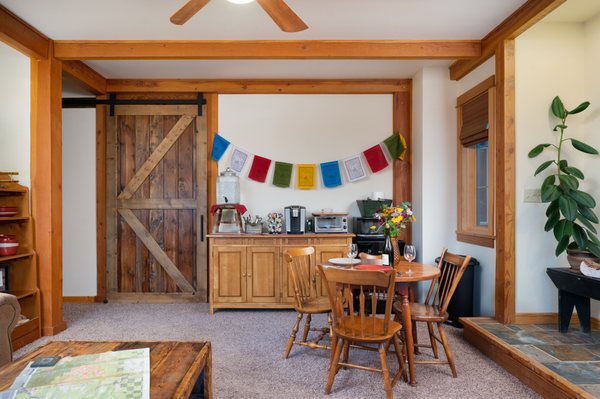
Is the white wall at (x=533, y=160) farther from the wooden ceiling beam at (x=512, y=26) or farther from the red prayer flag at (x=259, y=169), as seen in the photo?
the red prayer flag at (x=259, y=169)

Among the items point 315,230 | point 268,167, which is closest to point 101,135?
point 268,167

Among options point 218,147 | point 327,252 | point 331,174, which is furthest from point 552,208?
point 218,147

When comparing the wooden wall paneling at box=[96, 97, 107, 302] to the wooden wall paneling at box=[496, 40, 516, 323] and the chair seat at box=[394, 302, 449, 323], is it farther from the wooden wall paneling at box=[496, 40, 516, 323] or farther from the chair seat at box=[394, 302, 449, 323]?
the wooden wall paneling at box=[496, 40, 516, 323]

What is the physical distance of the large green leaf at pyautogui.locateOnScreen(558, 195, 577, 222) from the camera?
313 centimetres

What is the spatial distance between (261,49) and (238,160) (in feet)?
5.33

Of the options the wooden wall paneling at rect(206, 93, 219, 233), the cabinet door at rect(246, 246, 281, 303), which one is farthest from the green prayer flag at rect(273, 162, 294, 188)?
the cabinet door at rect(246, 246, 281, 303)

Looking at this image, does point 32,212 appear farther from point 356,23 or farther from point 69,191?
point 356,23

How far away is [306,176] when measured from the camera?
5.12 meters

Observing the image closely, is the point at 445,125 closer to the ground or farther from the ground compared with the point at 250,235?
farther from the ground

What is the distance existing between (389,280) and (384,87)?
3.39m

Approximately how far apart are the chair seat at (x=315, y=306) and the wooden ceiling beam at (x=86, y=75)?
346 centimetres

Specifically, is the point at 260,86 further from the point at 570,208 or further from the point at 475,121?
the point at 570,208

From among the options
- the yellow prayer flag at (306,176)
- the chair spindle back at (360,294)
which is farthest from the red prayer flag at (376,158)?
the chair spindle back at (360,294)

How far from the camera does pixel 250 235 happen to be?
4.61 metres
